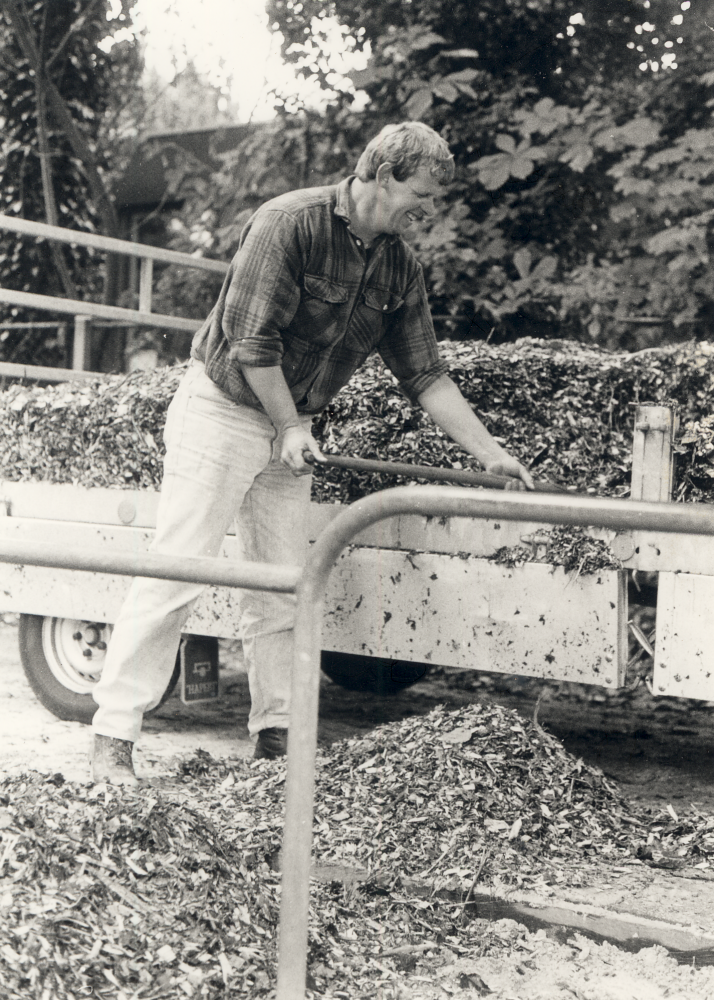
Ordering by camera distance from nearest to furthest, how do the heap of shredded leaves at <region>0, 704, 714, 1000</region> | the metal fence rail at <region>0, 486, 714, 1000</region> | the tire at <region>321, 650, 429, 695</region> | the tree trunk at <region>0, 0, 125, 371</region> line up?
the metal fence rail at <region>0, 486, 714, 1000</region>, the heap of shredded leaves at <region>0, 704, 714, 1000</region>, the tire at <region>321, 650, 429, 695</region>, the tree trunk at <region>0, 0, 125, 371</region>

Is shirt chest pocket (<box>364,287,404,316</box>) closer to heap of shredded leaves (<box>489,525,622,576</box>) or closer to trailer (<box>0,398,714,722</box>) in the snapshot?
trailer (<box>0,398,714,722</box>)

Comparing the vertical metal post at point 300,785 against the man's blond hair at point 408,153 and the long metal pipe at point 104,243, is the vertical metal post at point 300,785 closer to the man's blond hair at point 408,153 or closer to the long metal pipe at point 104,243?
the man's blond hair at point 408,153

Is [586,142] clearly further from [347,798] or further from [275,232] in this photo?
[347,798]

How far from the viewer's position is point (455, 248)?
6.65 m

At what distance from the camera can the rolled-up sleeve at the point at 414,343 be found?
4.13m

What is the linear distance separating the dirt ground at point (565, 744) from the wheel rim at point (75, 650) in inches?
8.4

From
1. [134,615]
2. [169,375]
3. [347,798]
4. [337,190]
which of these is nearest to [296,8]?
[169,375]

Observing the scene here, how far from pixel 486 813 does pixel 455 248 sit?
388 centimetres

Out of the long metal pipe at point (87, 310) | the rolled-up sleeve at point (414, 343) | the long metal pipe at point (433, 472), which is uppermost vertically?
the long metal pipe at point (87, 310)

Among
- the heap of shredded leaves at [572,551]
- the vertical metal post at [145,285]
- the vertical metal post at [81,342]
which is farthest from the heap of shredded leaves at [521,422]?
the vertical metal post at [145,285]

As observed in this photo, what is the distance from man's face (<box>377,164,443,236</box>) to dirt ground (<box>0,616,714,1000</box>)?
1937mm

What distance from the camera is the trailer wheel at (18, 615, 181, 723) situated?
520cm

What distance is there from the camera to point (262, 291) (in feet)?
12.0

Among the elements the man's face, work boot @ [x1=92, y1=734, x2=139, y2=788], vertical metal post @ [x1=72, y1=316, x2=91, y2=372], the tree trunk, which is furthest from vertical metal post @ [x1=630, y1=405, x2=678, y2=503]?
the tree trunk
